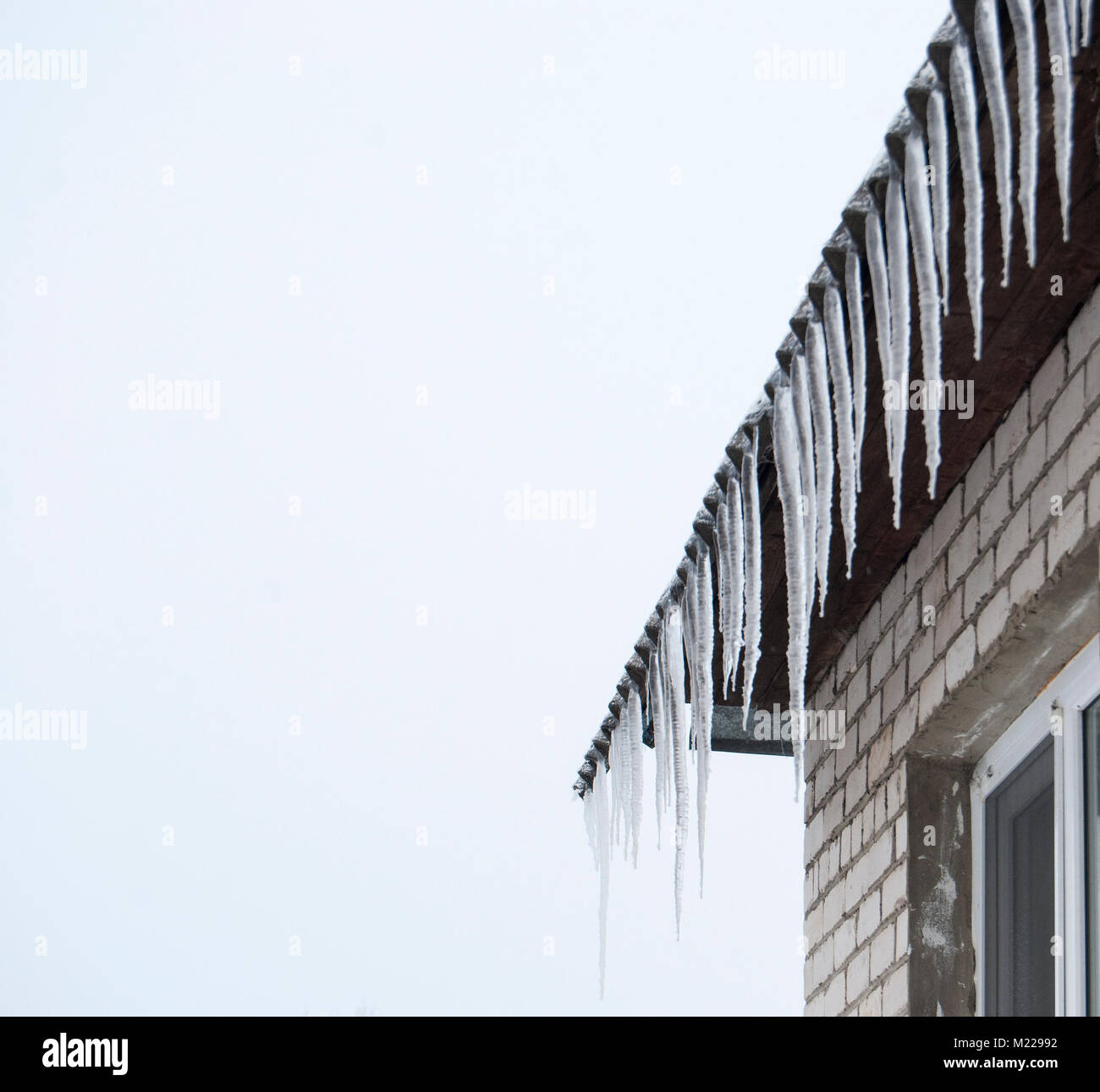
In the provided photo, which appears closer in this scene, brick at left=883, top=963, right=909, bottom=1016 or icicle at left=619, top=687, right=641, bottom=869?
brick at left=883, top=963, right=909, bottom=1016

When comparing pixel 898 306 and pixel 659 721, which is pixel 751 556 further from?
pixel 898 306

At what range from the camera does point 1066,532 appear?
8.11 feet

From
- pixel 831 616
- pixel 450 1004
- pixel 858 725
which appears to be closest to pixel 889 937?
pixel 858 725

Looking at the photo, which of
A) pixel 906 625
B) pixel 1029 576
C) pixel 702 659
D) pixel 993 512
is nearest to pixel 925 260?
pixel 1029 576

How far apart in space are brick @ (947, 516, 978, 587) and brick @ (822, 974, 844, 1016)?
3.38 feet

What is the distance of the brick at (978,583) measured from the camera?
9.23 feet

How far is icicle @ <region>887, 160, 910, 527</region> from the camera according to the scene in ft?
7.13

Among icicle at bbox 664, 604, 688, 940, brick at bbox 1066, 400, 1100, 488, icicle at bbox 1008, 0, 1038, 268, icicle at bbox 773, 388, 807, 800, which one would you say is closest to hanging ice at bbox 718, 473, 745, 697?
icicle at bbox 773, 388, 807, 800

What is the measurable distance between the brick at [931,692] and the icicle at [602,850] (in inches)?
41.9

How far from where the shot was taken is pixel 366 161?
183375 mm

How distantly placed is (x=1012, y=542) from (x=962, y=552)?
0.27m

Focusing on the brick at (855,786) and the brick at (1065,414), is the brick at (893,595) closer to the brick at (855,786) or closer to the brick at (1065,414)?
the brick at (855,786)

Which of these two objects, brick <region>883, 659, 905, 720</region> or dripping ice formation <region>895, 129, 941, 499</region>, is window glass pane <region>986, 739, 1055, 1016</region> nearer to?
brick <region>883, 659, 905, 720</region>
